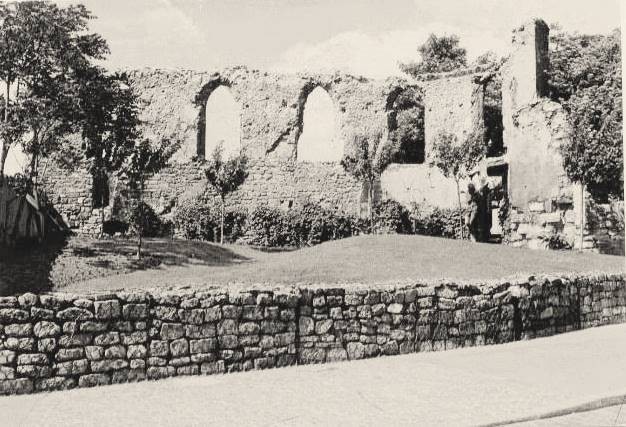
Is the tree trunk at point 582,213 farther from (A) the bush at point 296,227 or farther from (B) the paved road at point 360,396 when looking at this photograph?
(B) the paved road at point 360,396

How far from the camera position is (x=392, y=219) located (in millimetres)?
27266

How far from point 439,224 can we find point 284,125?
837 centimetres

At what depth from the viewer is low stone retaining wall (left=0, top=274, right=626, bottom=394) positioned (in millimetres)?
7090

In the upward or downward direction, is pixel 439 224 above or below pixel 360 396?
above

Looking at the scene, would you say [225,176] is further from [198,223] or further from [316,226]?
[316,226]

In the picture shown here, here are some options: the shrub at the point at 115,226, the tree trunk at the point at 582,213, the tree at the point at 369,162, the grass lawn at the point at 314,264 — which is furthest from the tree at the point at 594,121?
the shrub at the point at 115,226

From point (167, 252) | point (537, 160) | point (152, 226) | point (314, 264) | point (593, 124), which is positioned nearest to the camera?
point (314, 264)

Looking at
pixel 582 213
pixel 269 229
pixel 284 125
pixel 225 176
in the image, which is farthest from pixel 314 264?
pixel 284 125

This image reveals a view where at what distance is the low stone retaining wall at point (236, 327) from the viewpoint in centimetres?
709

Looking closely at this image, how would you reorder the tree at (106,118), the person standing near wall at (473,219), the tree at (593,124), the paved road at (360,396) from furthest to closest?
the person standing near wall at (473,219)
the tree at (593,124)
the tree at (106,118)
the paved road at (360,396)

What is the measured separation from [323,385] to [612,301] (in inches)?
291

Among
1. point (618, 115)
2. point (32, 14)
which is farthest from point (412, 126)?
point (32, 14)

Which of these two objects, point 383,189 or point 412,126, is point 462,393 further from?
point 412,126

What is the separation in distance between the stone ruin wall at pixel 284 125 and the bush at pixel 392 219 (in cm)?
184
